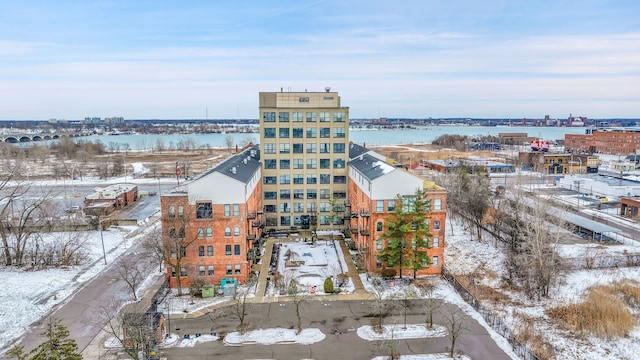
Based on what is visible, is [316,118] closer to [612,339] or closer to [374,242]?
[374,242]

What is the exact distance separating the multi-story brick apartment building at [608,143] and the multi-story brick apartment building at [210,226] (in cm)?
13221

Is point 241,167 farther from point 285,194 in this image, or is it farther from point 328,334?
point 328,334

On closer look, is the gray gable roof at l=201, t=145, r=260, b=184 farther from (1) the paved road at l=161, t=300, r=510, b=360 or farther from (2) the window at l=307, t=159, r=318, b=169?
(1) the paved road at l=161, t=300, r=510, b=360

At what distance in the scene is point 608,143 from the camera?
146750mm

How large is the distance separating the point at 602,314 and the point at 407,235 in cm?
1685

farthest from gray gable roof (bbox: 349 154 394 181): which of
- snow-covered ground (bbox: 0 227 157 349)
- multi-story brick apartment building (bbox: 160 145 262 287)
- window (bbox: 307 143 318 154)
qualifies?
snow-covered ground (bbox: 0 227 157 349)

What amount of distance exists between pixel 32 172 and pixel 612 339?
5186 inches

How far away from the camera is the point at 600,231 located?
51.4 meters

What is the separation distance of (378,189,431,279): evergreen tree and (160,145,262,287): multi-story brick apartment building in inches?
565

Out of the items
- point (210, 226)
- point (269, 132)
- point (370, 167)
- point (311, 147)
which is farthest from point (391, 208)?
point (269, 132)

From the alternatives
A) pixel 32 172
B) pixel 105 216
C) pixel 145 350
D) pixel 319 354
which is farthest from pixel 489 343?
pixel 32 172

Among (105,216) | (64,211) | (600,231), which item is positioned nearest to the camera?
(600,231)

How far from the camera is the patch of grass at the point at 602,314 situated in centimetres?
3028

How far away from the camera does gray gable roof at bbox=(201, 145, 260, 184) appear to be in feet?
136
